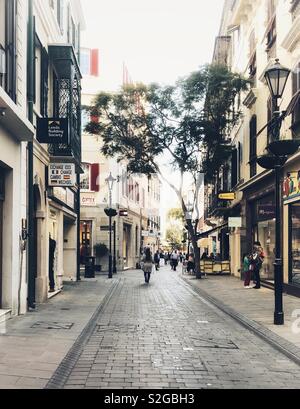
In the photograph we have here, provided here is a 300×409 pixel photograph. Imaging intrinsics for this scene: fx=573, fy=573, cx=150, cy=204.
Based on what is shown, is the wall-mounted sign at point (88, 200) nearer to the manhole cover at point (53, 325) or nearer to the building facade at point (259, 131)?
the building facade at point (259, 131)

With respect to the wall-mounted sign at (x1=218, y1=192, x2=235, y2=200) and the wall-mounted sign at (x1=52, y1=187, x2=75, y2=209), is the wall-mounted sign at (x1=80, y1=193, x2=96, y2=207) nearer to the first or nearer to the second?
the wall-mounted sign at (x1=218, y1=192, x2=235, y2=200)

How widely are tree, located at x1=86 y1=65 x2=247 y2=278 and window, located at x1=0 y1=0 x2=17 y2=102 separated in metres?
15.8

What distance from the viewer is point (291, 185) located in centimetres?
1736

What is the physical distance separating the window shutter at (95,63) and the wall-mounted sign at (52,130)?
24.0 metres

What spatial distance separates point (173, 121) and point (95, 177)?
10.2 meters

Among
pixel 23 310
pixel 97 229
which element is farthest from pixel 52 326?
pixel 97 229

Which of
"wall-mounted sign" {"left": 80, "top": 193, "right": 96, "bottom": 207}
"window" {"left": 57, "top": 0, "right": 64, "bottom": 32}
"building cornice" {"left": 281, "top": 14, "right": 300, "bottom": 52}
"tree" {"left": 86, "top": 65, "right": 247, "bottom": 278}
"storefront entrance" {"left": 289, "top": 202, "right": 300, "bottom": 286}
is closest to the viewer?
"building cornice" {"left": 281, "top": 14, "right": 300, "bottom": 52}

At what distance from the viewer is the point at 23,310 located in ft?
42.4

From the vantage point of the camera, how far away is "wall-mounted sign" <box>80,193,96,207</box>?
36.5 meters

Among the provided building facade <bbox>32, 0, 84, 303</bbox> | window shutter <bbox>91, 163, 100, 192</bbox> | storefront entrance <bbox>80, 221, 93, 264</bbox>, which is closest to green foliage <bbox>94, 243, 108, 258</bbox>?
storefront entrance <bbox>80, 221, 93, 264</bbox>

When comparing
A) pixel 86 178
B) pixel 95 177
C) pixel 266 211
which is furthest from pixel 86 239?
pixel 266 211

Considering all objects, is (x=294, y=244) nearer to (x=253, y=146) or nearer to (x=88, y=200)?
(x=253, y=146)

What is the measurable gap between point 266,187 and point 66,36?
9409 mm

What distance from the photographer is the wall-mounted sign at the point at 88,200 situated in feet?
120
